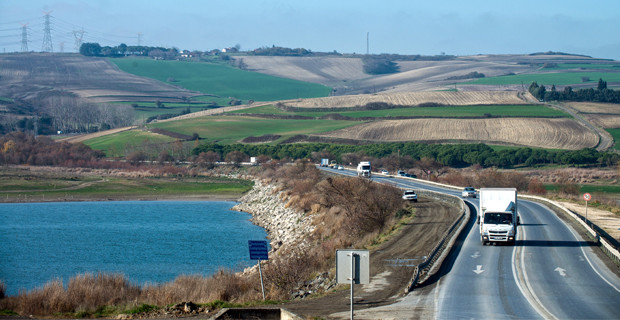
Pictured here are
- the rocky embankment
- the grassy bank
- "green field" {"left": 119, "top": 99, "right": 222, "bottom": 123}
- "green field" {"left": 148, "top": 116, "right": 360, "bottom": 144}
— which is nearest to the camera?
the rocky embankment

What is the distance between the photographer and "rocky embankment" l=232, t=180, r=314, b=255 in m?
51.1

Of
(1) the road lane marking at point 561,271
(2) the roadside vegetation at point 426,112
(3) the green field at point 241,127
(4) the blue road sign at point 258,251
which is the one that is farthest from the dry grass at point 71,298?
(2) the roadside vegetation at point 426,112

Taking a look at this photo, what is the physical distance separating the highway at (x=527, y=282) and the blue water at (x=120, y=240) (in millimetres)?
14699

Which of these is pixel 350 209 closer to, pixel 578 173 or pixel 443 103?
pixel 578 173

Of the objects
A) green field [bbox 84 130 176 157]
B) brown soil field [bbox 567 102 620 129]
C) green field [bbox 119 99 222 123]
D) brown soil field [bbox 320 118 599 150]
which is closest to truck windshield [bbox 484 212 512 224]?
brown soil field [bbox 320 118 599 150]

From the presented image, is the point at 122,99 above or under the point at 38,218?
above

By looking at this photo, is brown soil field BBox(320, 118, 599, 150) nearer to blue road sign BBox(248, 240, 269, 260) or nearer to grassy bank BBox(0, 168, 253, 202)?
Answer: grassy bank BBox(0, 168, 253, 202)

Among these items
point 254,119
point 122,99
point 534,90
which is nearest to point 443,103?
point 534,90

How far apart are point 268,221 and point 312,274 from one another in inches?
1325

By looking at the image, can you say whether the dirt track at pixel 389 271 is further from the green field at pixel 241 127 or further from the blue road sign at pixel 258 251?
the green field at pixel 241 127

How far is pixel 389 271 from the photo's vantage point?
29.3m

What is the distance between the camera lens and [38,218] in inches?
2601

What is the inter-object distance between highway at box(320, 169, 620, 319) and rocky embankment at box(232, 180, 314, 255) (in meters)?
14.9

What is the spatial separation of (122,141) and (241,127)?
22.3m
